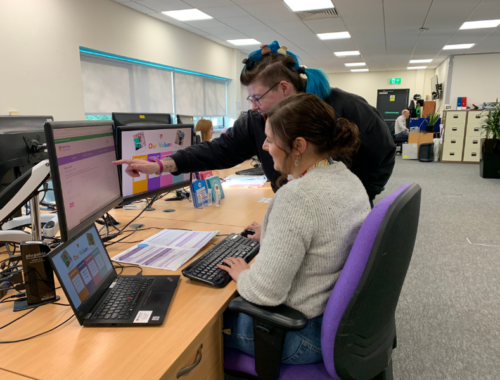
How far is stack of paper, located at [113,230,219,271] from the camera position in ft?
3.99

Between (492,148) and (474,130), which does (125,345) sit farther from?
(474,130)

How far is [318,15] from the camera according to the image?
5.64 metres

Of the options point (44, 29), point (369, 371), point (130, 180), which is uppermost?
point (44, 29)

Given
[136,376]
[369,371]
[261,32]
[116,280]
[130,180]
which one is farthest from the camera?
[261,32]

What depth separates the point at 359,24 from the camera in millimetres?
6184

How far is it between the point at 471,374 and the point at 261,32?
6.41m

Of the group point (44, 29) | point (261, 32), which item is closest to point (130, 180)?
point (44, 29)

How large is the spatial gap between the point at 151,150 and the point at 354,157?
94cm

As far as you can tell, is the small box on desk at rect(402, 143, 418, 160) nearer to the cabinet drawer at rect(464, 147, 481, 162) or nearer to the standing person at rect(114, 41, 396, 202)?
the cabinet drawer at rect(464, 147, 481, 162)

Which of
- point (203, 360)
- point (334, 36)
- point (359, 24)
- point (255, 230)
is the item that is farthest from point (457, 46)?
point (203, 360)

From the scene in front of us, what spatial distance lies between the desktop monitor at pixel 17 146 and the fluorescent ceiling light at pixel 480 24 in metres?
7.07

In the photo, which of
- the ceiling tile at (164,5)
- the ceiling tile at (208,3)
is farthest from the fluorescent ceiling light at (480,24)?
the ceiling tile at (164,5)

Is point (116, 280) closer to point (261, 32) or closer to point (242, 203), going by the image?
point (242, 203)

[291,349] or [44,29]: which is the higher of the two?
[44,29]
